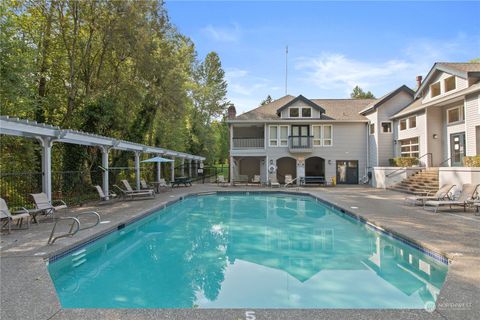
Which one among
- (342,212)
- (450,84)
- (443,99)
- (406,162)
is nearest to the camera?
(342,212)

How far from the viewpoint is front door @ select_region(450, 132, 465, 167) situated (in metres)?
16.7

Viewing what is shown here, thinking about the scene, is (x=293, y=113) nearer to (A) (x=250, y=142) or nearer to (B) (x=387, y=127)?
(A) (x=250, y=142)

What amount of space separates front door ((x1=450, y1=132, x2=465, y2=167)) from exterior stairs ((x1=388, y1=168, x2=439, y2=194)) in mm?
1199

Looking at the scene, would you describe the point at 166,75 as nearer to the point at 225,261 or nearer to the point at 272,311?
the point at 225,261

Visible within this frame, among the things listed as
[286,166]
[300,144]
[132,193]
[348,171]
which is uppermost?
[300,144]

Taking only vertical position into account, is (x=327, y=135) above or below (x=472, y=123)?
above

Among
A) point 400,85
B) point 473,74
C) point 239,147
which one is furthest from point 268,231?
point 400,85

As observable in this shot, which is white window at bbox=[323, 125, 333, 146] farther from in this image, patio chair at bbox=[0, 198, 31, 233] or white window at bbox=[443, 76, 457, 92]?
patio chair at bbox=[0, 198, 31, 233]

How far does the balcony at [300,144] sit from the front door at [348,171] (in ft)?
10.1

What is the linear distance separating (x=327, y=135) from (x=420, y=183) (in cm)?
913

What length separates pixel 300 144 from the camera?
2444cm

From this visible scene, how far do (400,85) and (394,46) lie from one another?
6980 millimetres

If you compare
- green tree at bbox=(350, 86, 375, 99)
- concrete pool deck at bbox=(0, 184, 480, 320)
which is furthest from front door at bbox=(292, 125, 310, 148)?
green tree at bbox=(350, 86, 375, 99)

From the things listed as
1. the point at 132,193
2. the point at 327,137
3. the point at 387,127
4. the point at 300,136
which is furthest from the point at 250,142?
the point at 132,193
